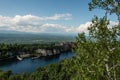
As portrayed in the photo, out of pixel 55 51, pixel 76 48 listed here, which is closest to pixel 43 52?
pixel 55 51

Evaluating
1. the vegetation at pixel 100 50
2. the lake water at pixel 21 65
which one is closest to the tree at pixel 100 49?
the vegetation at pixel 100 50

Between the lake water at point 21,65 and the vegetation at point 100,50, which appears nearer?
the vegetation at point 100,50

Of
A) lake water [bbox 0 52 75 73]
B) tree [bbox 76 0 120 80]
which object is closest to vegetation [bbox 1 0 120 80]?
tree [bbox 76 0 120 80]

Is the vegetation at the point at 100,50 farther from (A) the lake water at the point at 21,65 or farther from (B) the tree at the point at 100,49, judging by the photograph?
(A) the lake water at the point at 21,65

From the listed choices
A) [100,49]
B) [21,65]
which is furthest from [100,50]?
[21,65]

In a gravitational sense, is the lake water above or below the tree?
below

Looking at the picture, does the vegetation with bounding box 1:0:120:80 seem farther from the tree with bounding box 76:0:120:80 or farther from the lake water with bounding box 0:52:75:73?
the lake water with bounding box 0:52:75:73

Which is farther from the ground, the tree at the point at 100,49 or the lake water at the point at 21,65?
the tree at the point at 100,49

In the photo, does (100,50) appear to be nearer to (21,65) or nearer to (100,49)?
(100,49)

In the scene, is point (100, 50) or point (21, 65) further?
point (21, 65)

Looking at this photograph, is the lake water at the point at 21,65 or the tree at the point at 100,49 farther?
the lake water at the point at 21,65

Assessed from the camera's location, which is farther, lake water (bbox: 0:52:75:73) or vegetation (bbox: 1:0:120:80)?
lake water (bbox: 0:52:75:73)
